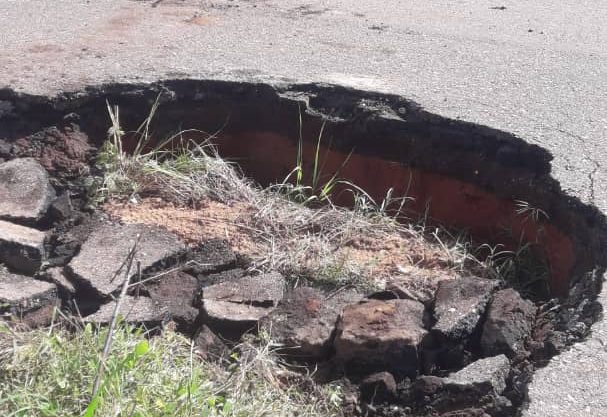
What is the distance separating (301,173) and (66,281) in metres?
1.30

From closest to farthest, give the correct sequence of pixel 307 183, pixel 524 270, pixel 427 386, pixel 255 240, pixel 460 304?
pixel 427 386
pixel 460 304
pixel 524 270
pixel 255 240
pixel 307 183

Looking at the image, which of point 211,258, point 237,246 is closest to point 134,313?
point 211,258

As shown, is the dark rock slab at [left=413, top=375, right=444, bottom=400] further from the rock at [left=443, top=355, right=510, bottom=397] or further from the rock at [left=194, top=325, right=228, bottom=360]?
the rock at [left=194, top=325, right=228, bottom=360]

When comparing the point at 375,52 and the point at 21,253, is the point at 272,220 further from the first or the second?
the point at 375,52

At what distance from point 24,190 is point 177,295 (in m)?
0.98

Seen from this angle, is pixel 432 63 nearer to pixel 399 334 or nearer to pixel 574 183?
pixel 574 183

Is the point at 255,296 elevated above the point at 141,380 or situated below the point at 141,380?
below

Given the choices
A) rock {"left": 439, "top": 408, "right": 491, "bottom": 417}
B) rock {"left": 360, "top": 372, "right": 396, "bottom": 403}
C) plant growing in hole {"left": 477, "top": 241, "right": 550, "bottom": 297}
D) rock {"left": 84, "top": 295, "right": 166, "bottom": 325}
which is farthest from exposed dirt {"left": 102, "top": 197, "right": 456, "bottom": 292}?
rock {"left": 439, "top": 408, "right": 491, "bottom": 417}

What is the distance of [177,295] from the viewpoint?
344cm

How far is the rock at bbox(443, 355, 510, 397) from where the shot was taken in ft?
9.07

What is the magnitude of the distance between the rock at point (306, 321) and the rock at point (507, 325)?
578 mm

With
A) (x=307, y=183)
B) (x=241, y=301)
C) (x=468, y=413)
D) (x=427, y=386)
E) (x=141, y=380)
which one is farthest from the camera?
(x=307, y=183)

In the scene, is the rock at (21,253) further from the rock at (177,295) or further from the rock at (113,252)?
the rock at (177,295)

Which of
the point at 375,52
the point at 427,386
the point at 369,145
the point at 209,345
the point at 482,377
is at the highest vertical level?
the point at 375,52
